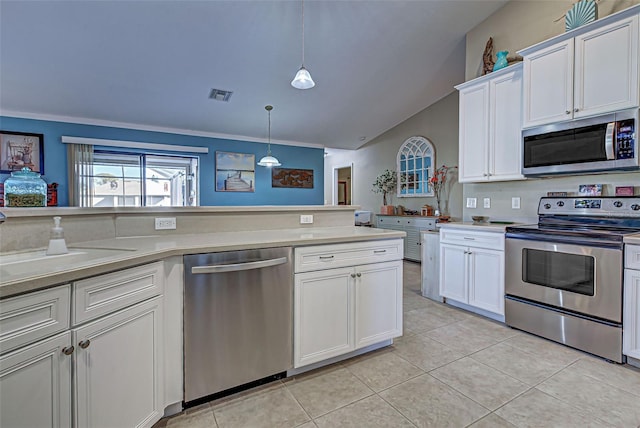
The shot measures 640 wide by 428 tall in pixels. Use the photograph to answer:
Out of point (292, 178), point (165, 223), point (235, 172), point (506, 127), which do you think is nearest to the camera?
point (165, 223)

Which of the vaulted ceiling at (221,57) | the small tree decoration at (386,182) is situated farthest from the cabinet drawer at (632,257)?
the small tree decoration at (386,182)

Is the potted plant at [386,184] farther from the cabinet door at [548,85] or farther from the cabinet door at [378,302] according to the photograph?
the cabinet door at [378,302]

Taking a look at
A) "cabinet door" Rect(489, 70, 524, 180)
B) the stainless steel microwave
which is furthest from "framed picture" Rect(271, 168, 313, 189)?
the stainless steel microwave

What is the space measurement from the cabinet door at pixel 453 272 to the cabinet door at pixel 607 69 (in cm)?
151

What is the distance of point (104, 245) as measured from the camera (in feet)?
5.31

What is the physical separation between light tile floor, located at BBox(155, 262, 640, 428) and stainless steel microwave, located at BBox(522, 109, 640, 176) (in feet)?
4.70

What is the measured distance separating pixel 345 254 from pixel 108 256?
49.9 inches

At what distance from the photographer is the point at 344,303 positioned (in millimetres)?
1996

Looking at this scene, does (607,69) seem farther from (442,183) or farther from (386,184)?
(386,184)

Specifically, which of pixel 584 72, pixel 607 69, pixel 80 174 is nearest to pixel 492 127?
pixel 584 72

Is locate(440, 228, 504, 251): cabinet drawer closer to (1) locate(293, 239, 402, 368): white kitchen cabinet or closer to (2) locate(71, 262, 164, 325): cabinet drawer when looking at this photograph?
(1) locate(293, 239, 402, 368): white kitchen cabinet

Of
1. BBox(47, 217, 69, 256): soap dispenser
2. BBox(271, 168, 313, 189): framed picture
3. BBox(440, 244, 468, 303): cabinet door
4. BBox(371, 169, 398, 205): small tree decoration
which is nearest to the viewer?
BBox(47, 217, 69, 256): soap dispenser

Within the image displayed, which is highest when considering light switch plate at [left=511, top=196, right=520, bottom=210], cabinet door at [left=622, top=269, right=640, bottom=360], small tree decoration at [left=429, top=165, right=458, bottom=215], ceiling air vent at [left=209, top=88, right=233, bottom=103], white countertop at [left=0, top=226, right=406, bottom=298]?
ceiling air vent at [left=209, top=88, right=233, bottom=103]

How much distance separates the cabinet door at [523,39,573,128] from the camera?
250cm
